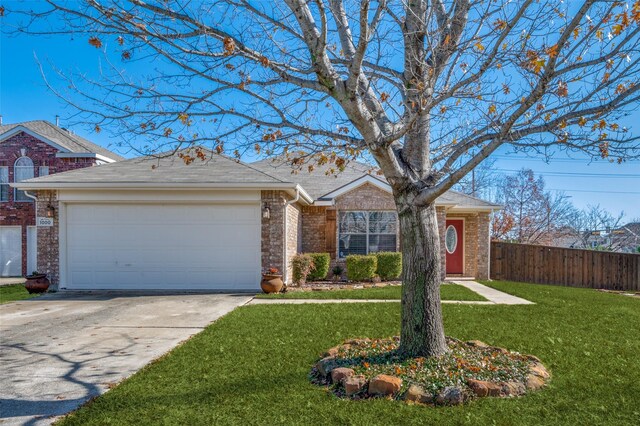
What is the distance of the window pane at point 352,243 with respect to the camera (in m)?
14.2

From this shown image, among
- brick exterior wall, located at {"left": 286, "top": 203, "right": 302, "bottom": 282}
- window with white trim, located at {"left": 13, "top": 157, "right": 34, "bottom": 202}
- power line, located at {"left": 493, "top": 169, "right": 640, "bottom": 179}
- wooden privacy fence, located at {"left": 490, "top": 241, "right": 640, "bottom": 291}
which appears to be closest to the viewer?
brick exterior wall, located at {"left": 286, "top": 203, "right": 302, "bottom": 282}

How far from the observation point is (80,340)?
20.4ft

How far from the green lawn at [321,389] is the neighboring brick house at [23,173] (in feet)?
41.0

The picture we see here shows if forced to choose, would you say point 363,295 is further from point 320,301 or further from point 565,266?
point 565,266

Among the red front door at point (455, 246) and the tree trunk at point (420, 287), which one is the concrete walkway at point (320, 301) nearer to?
the tree trunk at point (420, 287)

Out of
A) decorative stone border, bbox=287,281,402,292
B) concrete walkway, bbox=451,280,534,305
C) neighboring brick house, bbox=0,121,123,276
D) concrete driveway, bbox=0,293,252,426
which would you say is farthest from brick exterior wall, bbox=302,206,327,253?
neighboring brick house, bbox=0,121,123,276

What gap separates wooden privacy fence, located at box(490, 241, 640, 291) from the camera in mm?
15141

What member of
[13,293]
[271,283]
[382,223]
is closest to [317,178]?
[382,223]

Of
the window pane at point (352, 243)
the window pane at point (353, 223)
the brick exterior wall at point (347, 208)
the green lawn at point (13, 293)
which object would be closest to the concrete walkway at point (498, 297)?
the brick exterior wall at point (347, 208)

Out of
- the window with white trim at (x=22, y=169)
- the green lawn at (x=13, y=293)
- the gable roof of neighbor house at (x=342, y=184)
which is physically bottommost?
the green lawn at (x=13, y=293)

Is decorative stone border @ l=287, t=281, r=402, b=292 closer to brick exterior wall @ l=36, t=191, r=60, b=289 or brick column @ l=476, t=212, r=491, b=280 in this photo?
brick column @ l=476, t=212, r=491, b=280

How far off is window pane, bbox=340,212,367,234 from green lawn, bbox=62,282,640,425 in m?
6.27

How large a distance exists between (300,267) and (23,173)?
39.0 feet

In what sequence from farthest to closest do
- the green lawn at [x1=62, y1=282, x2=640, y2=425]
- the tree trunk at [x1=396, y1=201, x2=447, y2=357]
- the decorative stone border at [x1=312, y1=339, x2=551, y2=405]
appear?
1. the tree trunk at [x1=396, y1=201, x2=447, y2=357]
2. the decorative stone border at [x1=312, y1=339, x2=551, y2=405]
3. the green lawn at [x1=62, y1=282, x2=640, y2=425]
